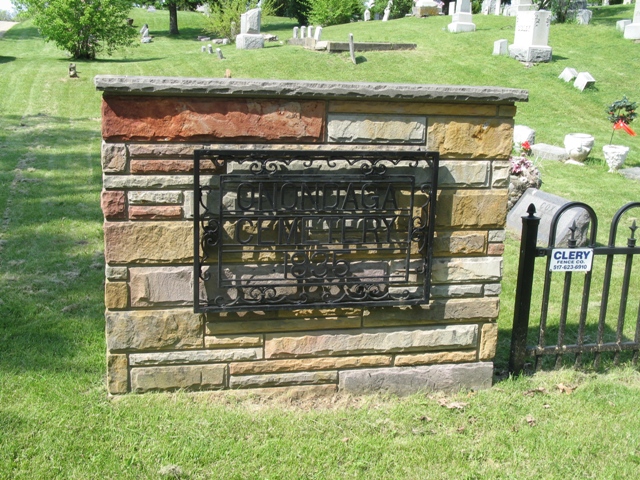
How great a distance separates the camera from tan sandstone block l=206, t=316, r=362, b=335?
154 inches

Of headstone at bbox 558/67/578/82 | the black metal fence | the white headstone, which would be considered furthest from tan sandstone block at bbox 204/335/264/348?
the white headstone

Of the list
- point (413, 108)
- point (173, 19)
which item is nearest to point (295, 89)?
point (413, 108)

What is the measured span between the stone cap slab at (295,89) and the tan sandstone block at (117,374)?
1468mm

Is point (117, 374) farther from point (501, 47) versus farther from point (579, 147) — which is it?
point (501, 47)

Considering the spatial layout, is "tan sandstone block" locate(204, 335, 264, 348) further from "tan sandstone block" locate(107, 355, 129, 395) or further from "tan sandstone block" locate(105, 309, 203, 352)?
"tan sandstone block" locate(107, 355, 129, 395)

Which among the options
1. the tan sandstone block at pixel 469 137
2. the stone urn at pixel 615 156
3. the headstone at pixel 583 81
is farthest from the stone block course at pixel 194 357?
the headstone at pixel 583 81

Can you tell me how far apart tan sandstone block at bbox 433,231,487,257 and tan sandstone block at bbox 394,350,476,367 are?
63 centimetres

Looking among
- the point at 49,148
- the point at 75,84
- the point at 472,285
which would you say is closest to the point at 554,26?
the point at 75,84

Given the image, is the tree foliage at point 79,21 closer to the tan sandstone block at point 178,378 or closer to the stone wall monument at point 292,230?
the stone wall monument at point 292,230

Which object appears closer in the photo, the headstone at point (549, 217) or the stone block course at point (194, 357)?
the stone block course at point (194, 357)

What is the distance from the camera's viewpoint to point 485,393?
424 centimetres

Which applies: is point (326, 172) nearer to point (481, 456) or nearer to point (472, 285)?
point (472, 285)

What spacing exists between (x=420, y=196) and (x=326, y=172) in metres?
0.59

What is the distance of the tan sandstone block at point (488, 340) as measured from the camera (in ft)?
14.0
